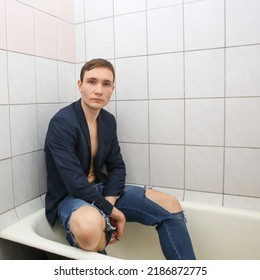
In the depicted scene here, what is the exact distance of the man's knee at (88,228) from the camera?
105 cm

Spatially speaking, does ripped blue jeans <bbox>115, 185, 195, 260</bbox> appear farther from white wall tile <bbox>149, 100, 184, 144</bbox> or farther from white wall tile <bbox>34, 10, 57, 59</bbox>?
white wall tile <bbox>34, 10, 57, 59</bbox>

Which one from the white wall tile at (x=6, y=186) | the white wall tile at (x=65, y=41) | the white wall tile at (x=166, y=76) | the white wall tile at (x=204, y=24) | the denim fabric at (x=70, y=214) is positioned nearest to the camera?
the denim fabric at (x=70, y=214)

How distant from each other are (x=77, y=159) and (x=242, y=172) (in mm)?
818

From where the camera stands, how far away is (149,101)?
1562 millimetres

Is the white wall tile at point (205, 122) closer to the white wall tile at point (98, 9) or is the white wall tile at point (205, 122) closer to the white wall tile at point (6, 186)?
the white wall tile at point (98, 9)

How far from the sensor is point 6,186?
4.25 ft

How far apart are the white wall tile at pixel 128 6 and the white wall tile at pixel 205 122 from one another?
572 millimetres

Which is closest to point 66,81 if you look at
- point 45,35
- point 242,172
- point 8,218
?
point 45,35

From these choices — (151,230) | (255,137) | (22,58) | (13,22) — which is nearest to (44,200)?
(151,230)

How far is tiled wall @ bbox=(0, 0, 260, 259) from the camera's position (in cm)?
133

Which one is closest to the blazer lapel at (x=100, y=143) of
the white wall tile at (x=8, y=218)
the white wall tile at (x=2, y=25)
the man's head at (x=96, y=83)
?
the man's head at (x=96, y=83)

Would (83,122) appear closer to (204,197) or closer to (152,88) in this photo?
(152,88)

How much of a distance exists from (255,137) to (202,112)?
282 millimetres

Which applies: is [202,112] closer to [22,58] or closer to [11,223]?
[22,58]
